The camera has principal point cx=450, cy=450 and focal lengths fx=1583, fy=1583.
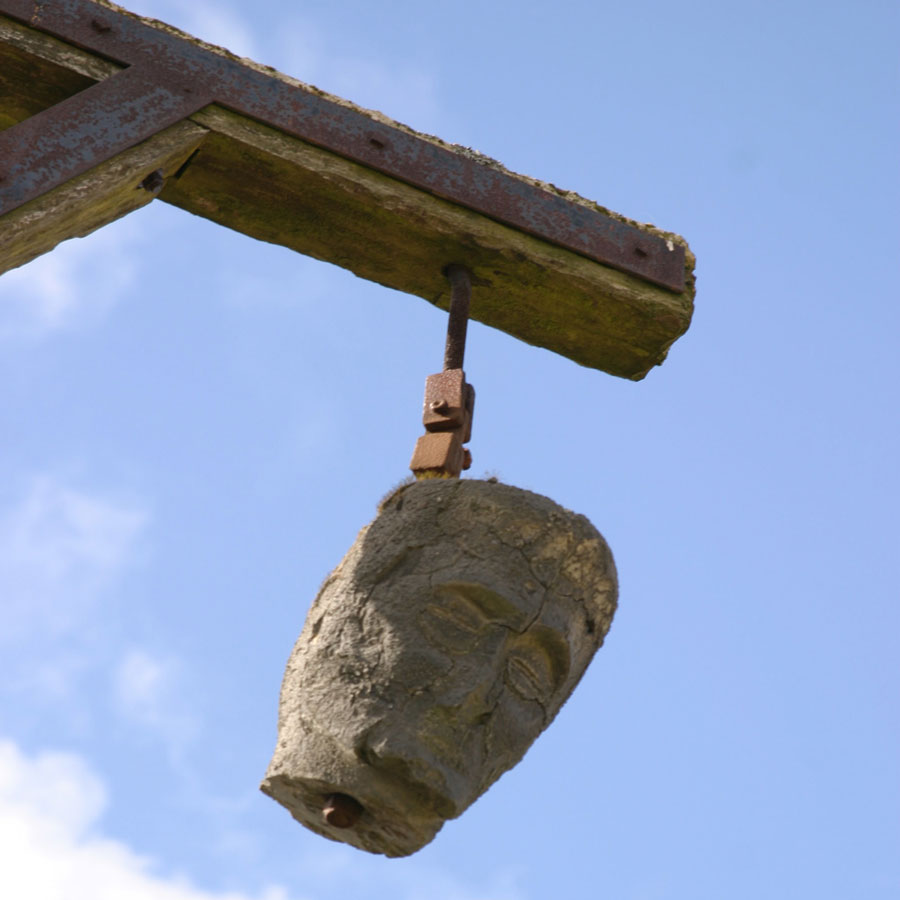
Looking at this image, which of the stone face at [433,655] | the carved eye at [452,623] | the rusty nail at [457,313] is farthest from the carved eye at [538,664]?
the rusty nail at [457,313]

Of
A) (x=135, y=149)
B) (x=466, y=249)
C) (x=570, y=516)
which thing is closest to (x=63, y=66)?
(x=135, y=149)

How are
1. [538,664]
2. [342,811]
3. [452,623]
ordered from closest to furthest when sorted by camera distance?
[342,811], [452,623], [538,664]

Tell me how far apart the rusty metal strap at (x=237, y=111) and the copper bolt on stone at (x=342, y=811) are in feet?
4.95

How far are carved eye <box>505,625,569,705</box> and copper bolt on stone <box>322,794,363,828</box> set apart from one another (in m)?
0.45

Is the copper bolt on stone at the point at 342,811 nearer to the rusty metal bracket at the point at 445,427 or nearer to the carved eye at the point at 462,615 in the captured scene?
the carved eye at the point at 462,615

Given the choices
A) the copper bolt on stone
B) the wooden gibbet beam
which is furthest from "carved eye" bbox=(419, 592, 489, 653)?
the wooden gibbet beam

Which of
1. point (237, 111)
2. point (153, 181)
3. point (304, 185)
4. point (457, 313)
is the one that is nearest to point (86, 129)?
point (153, 181)

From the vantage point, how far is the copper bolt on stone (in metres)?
3.42

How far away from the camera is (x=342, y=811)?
3.42 meters

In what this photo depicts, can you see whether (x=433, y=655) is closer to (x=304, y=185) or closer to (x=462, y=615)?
(x=462, y=615)

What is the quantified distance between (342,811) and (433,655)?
0.39 metres

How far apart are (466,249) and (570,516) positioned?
874mm

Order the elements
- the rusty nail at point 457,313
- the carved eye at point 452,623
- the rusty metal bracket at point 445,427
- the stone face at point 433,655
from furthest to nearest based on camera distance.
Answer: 1. the rusty nail at point 457,313
2. the rusty metal bracket at point 445,427
3. the carved eye at point 452,623
4. the stone face at point 433,655

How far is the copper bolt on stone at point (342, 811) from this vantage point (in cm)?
342
